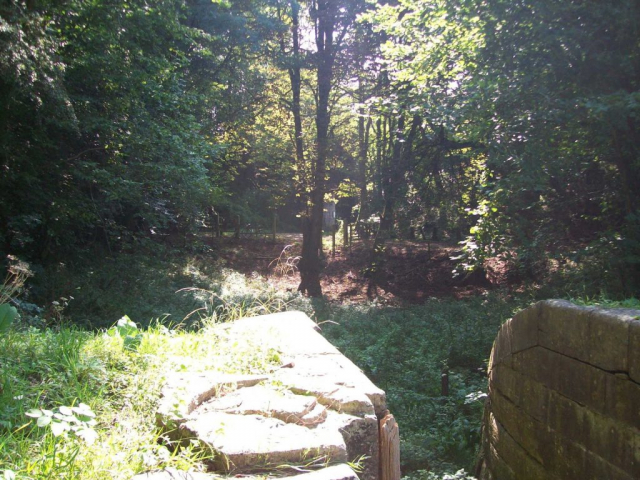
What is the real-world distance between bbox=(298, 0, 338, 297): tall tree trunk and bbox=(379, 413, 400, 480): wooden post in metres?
13.7

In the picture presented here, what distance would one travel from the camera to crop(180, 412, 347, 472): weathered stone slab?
2.02m

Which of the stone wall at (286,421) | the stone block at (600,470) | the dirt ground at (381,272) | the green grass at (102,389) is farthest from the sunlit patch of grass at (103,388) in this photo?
the dirt ground at (381,272)

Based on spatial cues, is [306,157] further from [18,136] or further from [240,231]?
[18,136]

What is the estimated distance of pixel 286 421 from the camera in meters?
2.39

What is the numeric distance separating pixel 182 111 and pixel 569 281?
9649mm

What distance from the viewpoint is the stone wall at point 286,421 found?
2027mm

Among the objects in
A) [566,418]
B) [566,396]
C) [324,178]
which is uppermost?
[324,178]

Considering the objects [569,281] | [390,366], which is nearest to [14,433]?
[390,366]

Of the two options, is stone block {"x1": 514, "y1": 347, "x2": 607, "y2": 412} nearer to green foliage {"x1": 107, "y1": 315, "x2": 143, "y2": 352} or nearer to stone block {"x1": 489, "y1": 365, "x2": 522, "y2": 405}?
stone block {"x1": 489, "y1": 365, "x2": 522, "y2": 405}

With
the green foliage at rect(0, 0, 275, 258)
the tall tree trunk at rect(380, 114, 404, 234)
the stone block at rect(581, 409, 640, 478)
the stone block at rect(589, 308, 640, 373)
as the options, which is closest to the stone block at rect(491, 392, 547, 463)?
the stone block at rect(581, 409, 640, 478)

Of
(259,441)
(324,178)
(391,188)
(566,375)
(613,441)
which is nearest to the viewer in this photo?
(259,441)

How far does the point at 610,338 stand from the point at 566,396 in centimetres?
69

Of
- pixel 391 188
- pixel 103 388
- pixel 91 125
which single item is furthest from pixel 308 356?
pixel 391 188

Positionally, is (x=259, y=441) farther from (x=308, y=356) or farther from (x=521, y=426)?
(x=521, y=426)
